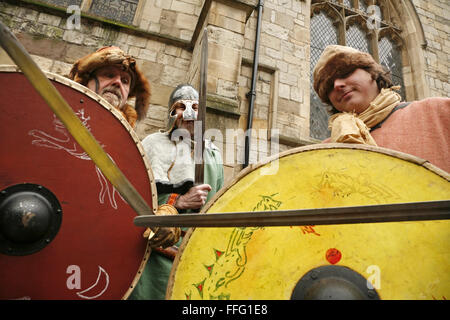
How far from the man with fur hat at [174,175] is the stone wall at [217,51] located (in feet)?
4.94

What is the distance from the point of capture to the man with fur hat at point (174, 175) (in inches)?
51.1

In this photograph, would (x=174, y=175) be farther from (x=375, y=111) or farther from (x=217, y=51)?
(x=217, y=51)

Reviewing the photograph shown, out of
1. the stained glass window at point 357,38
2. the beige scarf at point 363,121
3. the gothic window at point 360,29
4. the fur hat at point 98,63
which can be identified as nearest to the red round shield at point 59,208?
the fur hat at point 98,63

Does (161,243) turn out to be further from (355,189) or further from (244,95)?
(244,95)

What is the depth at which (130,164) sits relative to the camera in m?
1.04

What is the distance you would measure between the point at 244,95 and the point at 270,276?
3.96 metres

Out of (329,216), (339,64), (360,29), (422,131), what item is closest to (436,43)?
(360,29)

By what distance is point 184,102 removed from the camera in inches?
72.5

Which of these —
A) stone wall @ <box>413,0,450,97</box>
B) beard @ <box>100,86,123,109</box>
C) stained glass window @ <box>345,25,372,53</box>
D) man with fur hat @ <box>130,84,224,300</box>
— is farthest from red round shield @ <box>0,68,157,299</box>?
stone wall @ <box>413,0,450,97</box>

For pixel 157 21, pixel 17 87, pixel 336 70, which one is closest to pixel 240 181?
pixel 17 87

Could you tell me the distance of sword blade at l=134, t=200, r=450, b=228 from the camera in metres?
0.54

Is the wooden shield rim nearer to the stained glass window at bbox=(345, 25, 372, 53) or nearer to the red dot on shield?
the red dot on shield

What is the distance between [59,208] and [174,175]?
25.7 inches

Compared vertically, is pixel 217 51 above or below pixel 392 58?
below
